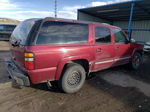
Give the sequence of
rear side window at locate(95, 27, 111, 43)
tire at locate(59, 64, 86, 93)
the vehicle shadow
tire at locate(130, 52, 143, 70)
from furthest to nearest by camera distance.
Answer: tire at locate(130, 52, 143, 70) < rear side window at locate(95, 27, 111, 43) < tire at locate(59, 64, 86, 93) < the vehicle shadow

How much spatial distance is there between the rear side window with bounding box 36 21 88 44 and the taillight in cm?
32

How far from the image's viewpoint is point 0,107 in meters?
2.66

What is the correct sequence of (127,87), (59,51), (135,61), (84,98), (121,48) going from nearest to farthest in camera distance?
(59,51)
(84,98)
(127,87)
(121,48)
(135,61)

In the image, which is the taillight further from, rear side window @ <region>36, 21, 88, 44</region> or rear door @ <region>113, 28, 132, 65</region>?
rear door @ <region>113, 28, 132, 65</region>

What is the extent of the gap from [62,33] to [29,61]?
39.2 inches

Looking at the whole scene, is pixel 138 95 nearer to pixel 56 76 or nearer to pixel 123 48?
pixel 123 48

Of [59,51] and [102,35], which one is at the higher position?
[102,35]

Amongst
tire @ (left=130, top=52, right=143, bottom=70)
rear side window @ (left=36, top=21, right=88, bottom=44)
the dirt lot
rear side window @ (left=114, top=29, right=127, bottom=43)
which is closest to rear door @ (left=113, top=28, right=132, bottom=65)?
rear side window @ (left=114, top=29, right=127, bottom=43)

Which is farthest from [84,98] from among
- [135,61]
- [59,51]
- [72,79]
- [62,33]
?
[135,61]

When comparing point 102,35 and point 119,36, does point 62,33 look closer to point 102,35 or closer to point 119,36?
point 102,35

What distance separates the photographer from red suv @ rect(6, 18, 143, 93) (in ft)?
8.52

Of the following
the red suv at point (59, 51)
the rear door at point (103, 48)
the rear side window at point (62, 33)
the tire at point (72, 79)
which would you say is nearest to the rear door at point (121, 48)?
the red suv at point (59, 51)

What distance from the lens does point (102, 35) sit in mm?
3912

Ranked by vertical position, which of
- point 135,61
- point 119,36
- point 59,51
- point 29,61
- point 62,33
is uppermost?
point 62,33
